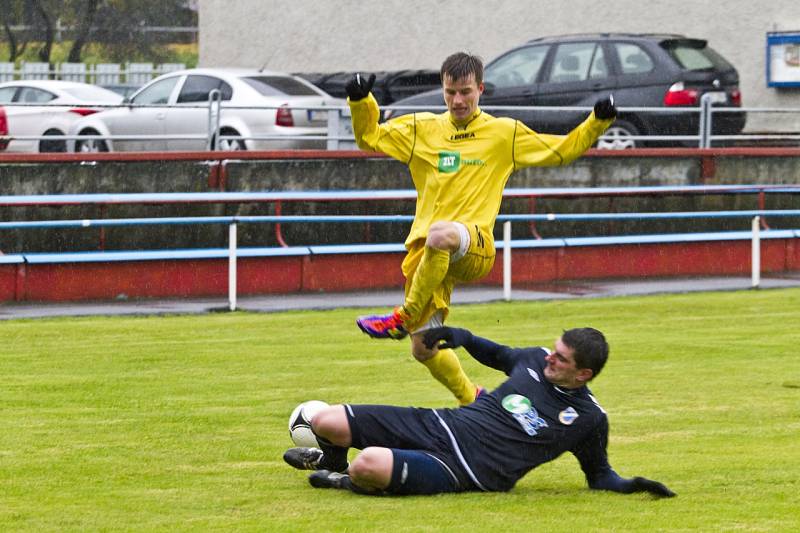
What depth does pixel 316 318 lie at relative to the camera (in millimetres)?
15188

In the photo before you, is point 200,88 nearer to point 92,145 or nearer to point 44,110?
point 92,145

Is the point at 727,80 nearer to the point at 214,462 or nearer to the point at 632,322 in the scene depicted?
the point at 632,322

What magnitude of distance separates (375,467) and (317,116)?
49.4 ft

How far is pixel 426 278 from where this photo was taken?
8.52 meters

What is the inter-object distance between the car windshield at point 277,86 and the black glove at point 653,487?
15.9m

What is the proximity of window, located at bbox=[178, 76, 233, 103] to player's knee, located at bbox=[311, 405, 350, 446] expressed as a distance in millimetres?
15620

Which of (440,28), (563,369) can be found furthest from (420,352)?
(440,28)

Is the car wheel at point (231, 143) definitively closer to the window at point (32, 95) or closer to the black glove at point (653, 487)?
the window at point (32, 95)

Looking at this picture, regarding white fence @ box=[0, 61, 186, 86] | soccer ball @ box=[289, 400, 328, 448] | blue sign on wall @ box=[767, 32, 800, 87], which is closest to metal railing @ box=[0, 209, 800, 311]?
blue sign on wall @ box=[767, 32, 800, 87]

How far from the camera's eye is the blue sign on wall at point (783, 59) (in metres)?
26.6

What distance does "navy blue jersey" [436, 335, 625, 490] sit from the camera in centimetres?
728

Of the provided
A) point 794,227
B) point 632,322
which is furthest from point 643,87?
point 632,322

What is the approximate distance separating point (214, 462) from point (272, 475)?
0.43m

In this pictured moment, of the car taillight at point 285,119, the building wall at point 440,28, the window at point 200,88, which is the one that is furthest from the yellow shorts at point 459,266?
the building wall at point 440,28
